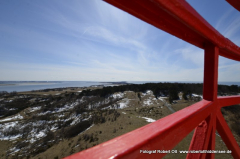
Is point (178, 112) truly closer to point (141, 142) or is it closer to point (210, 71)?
point (141, 142)

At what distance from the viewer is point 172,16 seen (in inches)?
34.5

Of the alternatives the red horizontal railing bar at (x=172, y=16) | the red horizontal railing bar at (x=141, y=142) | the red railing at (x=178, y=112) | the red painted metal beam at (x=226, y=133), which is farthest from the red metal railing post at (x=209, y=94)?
the red horizontal railing bar at (x=141, y=142)

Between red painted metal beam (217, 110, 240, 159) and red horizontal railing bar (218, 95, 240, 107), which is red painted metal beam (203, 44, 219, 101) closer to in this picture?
red horizontal railing bar (218, 95, 240, 107)

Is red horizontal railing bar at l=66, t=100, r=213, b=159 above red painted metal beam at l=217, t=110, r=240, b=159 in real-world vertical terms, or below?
above

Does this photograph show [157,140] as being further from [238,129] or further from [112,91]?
[112,91]

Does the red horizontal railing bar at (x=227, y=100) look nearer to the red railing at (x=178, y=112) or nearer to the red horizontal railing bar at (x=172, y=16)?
Answer: the red railing at (x=178, y=112)

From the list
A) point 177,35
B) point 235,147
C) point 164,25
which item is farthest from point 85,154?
point 235,147

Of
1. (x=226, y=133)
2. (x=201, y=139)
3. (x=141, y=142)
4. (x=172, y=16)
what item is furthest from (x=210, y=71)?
(x=141, y=142)

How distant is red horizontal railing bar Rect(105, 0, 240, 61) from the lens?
0.73 metres

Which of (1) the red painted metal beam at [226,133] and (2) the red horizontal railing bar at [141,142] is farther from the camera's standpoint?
(1) the red painted metal beam at [226,133]

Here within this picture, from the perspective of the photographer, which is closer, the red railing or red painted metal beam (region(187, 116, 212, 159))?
the red railing

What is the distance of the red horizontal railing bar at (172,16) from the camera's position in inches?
28.8

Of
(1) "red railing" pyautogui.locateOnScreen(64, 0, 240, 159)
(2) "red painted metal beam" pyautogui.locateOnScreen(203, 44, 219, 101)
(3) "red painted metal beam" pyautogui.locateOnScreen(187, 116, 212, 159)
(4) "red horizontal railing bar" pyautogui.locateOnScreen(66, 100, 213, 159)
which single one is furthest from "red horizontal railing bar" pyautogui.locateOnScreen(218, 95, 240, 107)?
(4) "red horizontal railing bar" pyautogui.locateOnScreen(66, 100, 213, 159)

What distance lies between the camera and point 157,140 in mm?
603
